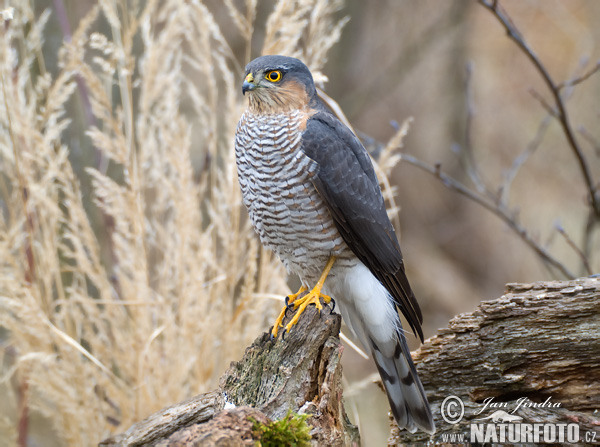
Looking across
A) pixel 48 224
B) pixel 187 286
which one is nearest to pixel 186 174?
pixel 187 286

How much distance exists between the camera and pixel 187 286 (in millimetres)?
3008

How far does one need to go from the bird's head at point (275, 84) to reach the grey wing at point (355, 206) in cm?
15

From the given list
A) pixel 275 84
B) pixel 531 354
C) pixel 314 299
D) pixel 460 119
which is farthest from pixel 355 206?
pixel 460 119

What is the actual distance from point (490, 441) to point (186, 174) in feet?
6.08

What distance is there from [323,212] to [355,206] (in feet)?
0.48

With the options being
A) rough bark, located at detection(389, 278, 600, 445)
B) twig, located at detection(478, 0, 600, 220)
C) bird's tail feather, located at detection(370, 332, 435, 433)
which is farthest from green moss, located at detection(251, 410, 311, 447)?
twig, located at detection(478, 0, 600, 220)

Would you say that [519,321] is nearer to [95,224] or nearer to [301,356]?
[301,356]

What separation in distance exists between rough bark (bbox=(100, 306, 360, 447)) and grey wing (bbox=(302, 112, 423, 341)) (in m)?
0.35

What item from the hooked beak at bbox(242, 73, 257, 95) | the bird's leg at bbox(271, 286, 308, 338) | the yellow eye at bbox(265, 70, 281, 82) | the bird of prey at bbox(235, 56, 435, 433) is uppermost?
the yellow eye at bbox(265, 70, 281, 82)

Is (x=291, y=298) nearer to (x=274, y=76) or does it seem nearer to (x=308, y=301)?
(x=308, y=301)

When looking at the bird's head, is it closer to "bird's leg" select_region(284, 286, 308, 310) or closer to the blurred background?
"bird's leg" select_region(284, 286, 308, 310)

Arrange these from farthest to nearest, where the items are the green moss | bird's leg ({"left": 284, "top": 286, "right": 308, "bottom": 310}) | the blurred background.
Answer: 1. the blurred background
2. bird's leg ({"left": 284, "top": 286, "right": 308, "bottom": 310})
3. the green moss

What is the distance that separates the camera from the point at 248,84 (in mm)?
2666

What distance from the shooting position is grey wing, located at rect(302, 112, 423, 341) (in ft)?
8.52
